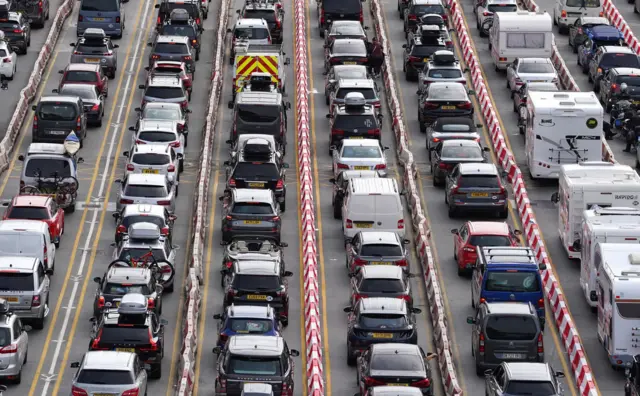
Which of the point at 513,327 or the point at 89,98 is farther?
the point at 89,98

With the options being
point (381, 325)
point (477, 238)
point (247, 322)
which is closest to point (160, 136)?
point (477, 238)

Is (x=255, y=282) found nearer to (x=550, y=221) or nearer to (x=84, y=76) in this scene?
(x=550, y=221)

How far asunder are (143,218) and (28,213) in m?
3.21

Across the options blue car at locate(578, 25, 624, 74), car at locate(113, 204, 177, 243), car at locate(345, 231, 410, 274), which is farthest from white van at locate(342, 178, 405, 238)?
→ blue car at locate(578, 25, 624, 74)

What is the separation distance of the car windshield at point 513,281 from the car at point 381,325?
327 centimetres

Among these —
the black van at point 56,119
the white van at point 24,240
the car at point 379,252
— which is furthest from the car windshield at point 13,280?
the black van at point 56,119

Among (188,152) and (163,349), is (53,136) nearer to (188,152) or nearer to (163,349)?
(188,152)

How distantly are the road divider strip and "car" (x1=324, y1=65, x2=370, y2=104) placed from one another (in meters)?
1.08

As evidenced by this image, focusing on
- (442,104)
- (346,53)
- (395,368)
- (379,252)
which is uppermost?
(395,368)

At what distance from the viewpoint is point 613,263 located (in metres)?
50.9

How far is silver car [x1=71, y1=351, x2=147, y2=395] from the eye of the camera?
45250 millimetres

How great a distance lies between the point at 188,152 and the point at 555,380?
26.5 metres

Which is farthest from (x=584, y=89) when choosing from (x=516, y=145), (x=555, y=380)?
(x=555, y=380)

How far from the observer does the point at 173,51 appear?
78.2m
